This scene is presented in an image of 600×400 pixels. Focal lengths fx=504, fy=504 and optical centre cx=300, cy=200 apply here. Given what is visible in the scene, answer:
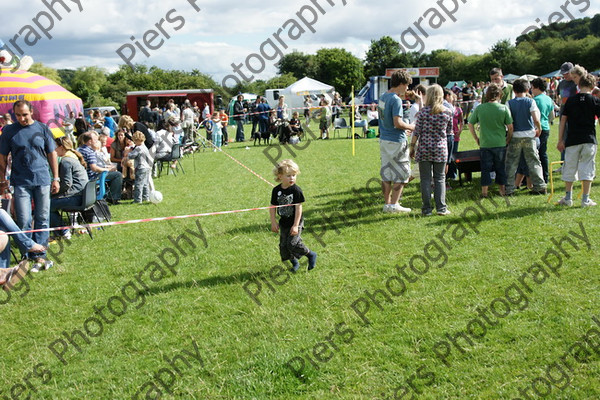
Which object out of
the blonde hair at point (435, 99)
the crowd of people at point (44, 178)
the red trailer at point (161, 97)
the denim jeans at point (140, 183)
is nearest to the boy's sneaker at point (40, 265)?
the crowd of people at point (44, 178)

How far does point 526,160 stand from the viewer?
7.98 metres

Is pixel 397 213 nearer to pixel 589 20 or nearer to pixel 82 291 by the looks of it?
pixel 82 291

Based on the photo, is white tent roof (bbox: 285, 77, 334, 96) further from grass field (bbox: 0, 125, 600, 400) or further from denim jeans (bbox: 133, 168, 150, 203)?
grass field (bbox: 0, 125, 600, 400)

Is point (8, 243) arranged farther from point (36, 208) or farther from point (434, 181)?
point (434, 181)

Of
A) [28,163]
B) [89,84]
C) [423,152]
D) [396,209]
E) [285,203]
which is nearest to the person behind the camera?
[285,203]

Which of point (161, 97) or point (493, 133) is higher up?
point (161, 97)

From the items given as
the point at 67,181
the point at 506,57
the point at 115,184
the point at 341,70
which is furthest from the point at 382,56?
the point at 67,181

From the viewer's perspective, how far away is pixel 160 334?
13.7 feet

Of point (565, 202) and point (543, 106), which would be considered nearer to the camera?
point (565, 202)

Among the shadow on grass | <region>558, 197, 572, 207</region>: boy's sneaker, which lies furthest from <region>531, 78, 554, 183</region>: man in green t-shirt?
the shadow on grass

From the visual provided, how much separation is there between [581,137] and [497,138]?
120 cm

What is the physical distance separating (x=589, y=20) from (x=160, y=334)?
377 ft

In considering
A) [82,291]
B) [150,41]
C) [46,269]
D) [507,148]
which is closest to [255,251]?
[82,291]

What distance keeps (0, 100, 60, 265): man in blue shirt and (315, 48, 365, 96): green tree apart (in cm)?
7016
